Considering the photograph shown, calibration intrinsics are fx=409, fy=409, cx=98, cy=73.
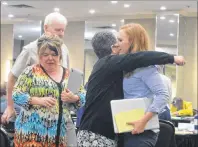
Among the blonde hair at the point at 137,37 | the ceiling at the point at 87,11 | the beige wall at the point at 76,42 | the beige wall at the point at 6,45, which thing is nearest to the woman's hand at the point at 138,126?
the blonde hair at the point at 137,37

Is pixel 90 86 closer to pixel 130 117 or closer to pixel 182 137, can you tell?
pixel 130 117

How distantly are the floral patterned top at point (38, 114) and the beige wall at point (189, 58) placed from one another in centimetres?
921

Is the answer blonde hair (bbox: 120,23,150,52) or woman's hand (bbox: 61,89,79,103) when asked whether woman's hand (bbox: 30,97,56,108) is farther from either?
blonde hair (bbox: 120,23,150,52)

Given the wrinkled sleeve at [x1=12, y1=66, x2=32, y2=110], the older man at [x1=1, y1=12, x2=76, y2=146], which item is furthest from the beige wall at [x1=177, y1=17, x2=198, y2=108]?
the wrinkled sleeve at [x1=12, y1=66, x2=32, y2=110]

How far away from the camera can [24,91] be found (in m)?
2.57

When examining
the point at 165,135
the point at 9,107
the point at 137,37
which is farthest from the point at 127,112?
the point at 9,107

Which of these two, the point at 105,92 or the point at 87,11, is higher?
the point at 87,11

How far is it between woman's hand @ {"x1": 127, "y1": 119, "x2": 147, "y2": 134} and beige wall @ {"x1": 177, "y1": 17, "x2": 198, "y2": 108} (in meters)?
9.53

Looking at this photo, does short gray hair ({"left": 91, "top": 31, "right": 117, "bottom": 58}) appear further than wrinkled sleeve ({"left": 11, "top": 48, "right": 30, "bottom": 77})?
No

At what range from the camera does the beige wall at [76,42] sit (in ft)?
41.5

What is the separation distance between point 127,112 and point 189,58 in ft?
32.0

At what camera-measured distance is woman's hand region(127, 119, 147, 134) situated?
212 centimetres

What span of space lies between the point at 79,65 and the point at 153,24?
103 inches

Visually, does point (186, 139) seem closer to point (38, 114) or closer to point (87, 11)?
point (38, 114)
